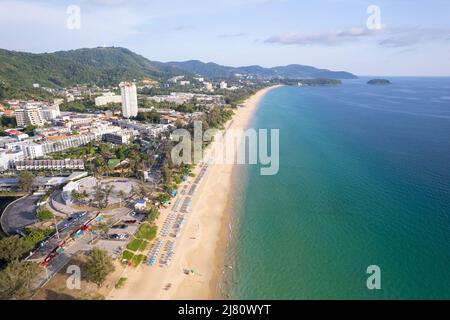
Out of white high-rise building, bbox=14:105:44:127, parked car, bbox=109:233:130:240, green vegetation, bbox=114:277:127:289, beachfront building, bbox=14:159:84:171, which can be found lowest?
green vegetation, bbox=114:277:127:289

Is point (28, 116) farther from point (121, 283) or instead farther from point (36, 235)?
point (121, 283)

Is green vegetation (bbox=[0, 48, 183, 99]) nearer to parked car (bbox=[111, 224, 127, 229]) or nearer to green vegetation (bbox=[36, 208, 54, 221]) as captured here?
green vegetation (bbox=[36, 208, 54, 221])

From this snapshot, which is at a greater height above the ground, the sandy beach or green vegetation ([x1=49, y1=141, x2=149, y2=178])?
green vegetation ([x1=49, y1=141, x2=149, y2=178])

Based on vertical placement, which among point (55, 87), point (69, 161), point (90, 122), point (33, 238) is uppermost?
point (55, 87)

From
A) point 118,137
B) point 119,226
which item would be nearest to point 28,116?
point 118,137

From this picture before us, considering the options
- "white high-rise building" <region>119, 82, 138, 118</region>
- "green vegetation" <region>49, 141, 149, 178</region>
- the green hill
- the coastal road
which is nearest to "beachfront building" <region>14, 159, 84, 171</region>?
"green vegetation" <region>49, 141, 149, 178</region>

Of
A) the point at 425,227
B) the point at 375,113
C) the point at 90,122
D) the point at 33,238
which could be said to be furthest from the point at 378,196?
the point at 375,113

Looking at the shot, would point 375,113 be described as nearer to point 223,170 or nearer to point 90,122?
point 223,170
